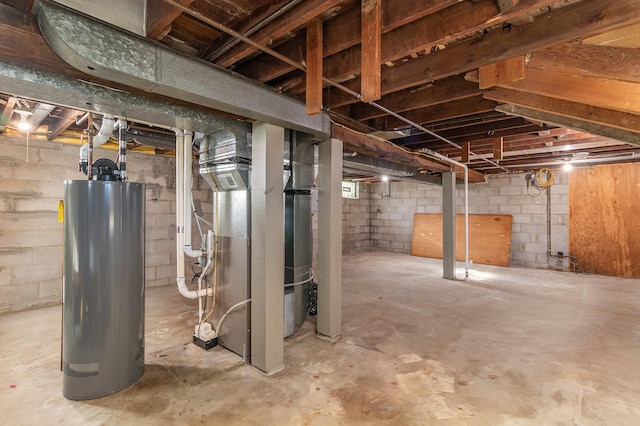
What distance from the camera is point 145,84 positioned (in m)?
1.48

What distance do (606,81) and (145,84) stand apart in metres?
2.66

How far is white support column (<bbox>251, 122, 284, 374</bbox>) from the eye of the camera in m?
2.19

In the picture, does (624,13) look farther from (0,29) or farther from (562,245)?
(562,245)

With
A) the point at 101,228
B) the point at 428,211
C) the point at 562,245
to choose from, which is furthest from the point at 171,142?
the point at 562,245

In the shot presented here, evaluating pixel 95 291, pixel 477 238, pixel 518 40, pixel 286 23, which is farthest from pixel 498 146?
pixel 95 291

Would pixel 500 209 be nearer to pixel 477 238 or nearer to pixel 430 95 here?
pixel 477 238

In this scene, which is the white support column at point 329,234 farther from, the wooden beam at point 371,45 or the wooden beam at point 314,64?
the wooden beam at point 371,45

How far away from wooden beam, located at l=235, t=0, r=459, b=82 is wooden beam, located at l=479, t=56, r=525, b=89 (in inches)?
28.1

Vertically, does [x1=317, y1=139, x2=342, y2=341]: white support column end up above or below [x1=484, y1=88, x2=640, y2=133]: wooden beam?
below

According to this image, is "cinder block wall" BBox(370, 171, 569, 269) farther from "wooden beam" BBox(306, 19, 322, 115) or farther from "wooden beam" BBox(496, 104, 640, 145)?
"wooden beam" BBox(306, 19, 322, 115)

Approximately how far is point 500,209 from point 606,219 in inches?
69.0

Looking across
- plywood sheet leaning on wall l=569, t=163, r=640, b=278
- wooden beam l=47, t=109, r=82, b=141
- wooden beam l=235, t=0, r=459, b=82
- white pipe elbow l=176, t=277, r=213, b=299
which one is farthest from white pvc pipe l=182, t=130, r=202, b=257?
plywood sheet leaning on wall l=569, t=163, r=640, b=278

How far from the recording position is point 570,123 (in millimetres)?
2543

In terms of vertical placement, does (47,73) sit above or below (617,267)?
above
